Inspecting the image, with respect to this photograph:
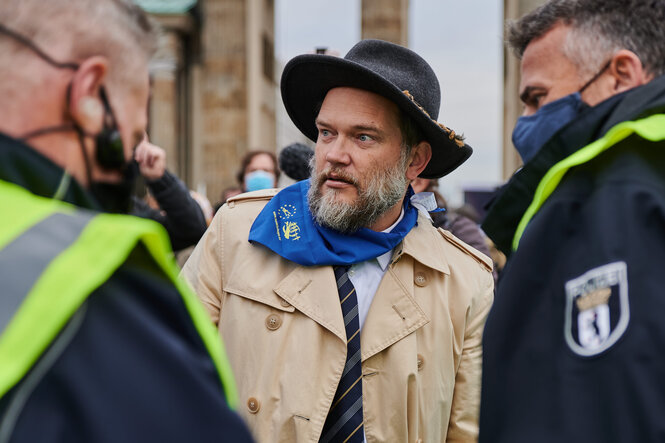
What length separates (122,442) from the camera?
90 cm

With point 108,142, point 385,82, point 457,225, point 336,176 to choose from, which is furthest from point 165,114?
point 108,142

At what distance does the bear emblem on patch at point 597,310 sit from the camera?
1.17 meters

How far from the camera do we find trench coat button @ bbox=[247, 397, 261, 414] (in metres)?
2.24

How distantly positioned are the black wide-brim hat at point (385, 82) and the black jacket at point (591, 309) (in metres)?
1.15

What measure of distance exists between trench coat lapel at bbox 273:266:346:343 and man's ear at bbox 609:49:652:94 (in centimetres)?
107

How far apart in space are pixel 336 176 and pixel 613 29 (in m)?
1.14

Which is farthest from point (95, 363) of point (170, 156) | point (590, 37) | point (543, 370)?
point (170, 156)

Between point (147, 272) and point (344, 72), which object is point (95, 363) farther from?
point (344, 72)

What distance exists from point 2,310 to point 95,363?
13 cm

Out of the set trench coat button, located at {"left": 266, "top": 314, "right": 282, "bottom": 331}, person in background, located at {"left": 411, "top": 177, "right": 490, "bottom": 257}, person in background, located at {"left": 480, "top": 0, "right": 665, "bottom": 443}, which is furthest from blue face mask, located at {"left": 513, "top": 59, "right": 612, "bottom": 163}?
person in background, located at {"left": 411, "top": 177, "right": 490, "bottom": 257}

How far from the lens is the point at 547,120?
182 cm

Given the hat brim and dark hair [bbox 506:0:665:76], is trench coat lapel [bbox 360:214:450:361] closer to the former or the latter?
the hat brim

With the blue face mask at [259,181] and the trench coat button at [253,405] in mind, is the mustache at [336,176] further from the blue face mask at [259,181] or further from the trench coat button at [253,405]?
the blue face mask at [259,181]

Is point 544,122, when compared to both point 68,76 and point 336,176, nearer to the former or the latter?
point 336,176
